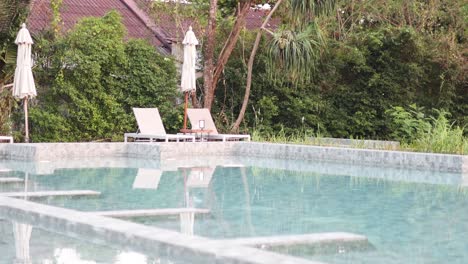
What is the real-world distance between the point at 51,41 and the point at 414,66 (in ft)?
29.2

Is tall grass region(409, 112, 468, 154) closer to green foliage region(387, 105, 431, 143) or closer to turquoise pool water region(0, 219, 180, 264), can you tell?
green foliage region(387, 105, 431, 143)

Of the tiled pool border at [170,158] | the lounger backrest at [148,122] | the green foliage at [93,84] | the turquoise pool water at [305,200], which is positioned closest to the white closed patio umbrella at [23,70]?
the tiled pool border at [170,158]

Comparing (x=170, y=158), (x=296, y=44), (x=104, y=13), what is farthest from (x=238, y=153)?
(x=104, y=13)

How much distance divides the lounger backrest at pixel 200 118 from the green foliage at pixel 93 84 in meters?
1.76

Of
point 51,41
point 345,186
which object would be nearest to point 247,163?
point 345,186

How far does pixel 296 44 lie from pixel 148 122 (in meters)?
4.03

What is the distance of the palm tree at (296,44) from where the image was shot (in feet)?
65.4

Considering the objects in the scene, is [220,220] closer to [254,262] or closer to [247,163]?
[254,262]

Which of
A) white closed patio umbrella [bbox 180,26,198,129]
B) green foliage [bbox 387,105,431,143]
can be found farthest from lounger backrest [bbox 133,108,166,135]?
green foliage [bbox 387,105,431,143]

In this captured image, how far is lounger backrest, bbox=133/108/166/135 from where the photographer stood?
1847 cm

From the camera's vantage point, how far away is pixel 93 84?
19859 millimetres

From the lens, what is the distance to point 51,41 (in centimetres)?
1997

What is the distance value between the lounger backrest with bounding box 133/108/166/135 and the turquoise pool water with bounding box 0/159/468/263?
10.7ft

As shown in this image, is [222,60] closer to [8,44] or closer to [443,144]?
[8,44]
